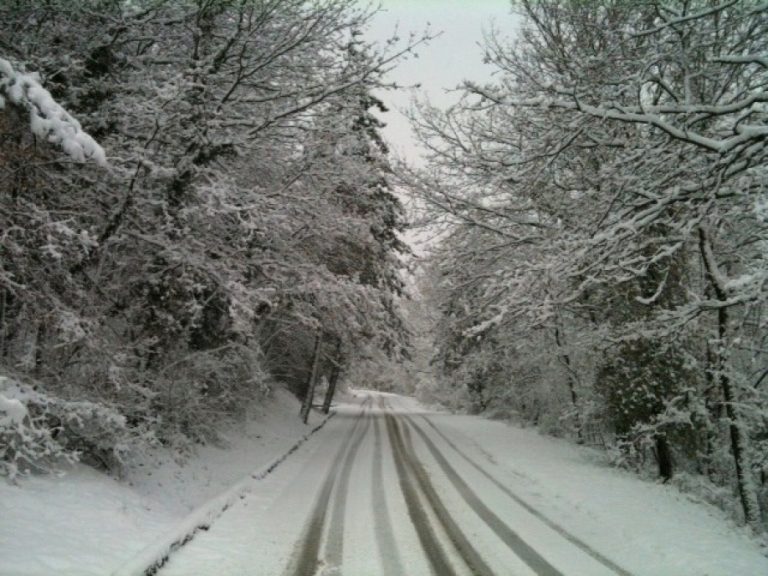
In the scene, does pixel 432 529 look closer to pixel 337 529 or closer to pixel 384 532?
pixel 384 532

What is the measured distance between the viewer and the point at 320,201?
38.3ft

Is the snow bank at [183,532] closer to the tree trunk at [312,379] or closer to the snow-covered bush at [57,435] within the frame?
the snow-covered bush at [57,435]

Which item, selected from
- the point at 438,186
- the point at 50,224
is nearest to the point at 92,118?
the point at 50,224

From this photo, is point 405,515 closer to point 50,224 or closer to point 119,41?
point 50,224

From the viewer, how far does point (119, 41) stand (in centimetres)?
928

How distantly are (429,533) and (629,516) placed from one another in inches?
147

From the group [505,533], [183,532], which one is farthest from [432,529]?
[183,532]

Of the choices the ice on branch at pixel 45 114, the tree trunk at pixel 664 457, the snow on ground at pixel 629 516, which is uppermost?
the ice on branch at pixel 45 114

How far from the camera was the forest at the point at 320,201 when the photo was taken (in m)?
6.20

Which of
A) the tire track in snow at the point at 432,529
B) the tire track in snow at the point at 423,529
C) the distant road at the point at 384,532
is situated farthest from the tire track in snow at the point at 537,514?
the tire track in snow at the point at 423,529

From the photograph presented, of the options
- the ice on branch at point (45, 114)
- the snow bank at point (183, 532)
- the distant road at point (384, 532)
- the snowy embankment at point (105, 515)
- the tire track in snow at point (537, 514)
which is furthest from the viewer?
the tire track in snow at point (537, 514)

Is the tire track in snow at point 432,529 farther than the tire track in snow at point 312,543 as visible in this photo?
Yes

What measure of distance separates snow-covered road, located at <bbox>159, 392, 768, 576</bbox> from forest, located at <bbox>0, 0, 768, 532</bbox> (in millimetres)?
2119

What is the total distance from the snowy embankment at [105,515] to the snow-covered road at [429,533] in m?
0.37
